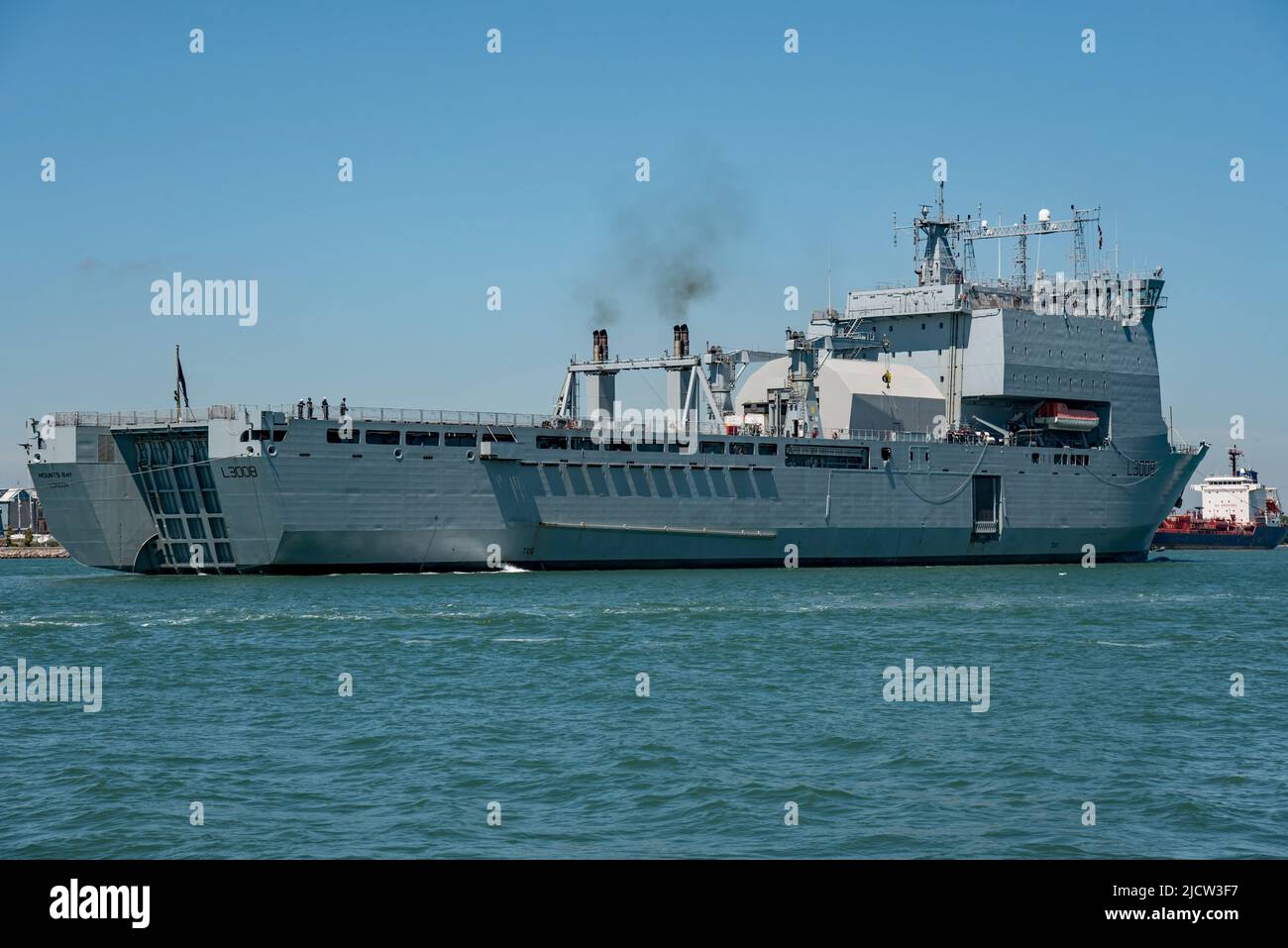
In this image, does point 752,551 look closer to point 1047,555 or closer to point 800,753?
point 1047,555

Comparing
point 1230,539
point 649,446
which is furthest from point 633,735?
point 1230,539

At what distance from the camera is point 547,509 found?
49406mm

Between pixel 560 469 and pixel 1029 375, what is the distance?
2522 centimetres

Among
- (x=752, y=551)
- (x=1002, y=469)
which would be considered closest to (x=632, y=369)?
(x=752, y=551)

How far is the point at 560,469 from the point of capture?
4959cm

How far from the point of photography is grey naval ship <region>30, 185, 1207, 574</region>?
45438 mm

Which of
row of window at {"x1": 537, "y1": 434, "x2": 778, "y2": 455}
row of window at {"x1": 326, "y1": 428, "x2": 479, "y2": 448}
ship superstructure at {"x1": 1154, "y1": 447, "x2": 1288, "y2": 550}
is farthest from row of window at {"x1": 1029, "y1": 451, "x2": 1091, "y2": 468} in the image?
ship superstructure at {"x1": 1154, "y1": 447, "x2": 1288, "y2": 550}

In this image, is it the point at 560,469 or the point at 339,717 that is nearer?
the point at 339,717

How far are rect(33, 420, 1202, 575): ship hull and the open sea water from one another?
806cm

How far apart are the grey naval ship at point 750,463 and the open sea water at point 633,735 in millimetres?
8431

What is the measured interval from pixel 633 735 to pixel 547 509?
30.8 meters

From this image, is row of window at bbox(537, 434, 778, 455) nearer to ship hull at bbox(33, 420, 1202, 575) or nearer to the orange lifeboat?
ship hull at bbox(33, 420, 1202, 575)
